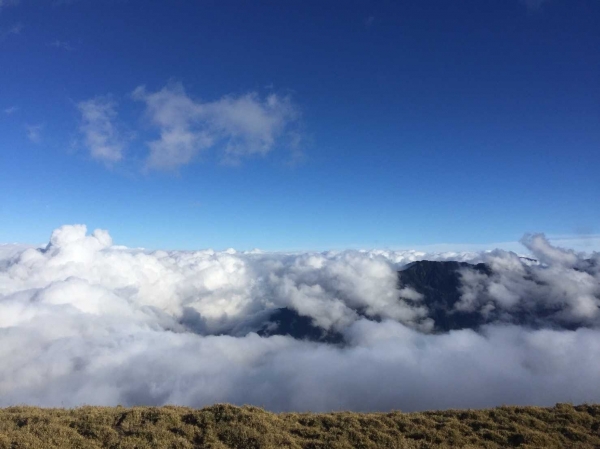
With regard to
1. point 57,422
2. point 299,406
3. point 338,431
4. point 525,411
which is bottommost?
point 299,406

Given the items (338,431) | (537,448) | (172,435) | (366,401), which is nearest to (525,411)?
(537,448)

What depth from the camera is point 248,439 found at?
615 inches

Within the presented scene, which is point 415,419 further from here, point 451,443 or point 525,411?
point 525,411

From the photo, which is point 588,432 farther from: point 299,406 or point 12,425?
point 299,406

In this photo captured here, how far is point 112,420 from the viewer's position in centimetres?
1745

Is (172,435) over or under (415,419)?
over

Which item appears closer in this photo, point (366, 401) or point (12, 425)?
point (12, 425)

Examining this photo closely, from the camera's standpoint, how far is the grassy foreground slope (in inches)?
600

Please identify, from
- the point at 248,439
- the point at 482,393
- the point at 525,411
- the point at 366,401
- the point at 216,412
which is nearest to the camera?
the point at 248,439

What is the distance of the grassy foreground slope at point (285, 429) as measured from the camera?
15242 millimetres

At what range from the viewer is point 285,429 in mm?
17406

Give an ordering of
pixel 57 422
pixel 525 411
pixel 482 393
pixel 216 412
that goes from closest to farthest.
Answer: pixel 57 422, pixel 216 412, pixel 525 411, pixel 482 393

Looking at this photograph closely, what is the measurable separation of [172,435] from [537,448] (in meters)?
17.2

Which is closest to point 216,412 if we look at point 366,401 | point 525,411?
point 525,411
